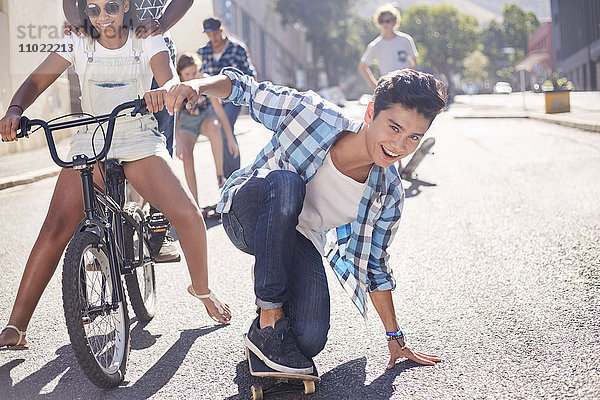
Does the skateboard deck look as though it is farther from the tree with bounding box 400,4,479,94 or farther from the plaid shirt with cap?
the tree with bounding box 400,4,479,94

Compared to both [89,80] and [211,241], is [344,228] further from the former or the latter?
[211,241]

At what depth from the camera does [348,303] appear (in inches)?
180

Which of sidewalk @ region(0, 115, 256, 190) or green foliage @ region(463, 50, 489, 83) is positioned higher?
sidewalk @ region(0, 115, 256, 190)

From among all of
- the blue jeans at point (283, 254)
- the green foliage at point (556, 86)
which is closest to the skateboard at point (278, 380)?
the blue jeans at point (283, 254)

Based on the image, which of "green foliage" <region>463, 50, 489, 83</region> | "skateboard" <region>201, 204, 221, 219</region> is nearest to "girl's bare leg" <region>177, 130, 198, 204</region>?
"skateboard" <region>201, 204, 221, 219</region>

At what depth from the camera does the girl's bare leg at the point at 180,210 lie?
3725mm

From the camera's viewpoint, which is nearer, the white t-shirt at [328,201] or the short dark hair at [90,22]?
the white t-shirt at [328,201]

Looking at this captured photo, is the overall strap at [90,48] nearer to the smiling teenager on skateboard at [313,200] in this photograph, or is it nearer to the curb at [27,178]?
the smiling teenager on skateboard at [313,200]

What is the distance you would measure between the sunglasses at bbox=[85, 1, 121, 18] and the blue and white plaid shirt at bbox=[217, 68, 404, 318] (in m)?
0.71

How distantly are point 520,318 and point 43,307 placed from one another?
105 inches

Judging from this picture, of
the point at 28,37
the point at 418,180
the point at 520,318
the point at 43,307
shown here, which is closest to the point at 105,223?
the point at 43,307

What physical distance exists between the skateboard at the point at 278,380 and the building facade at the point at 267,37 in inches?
1613

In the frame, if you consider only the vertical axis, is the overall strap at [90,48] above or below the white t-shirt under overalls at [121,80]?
above

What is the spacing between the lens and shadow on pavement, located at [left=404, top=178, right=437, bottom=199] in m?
8.96
